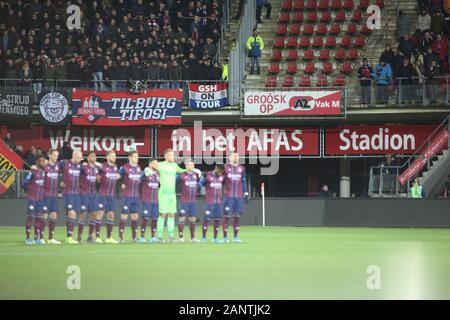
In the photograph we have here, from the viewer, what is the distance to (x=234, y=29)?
47.1 meters

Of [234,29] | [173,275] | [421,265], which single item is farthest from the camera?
[234,29]

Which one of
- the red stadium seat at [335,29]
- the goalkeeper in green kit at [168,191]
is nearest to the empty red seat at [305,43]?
the red stadium seat at [335,29]

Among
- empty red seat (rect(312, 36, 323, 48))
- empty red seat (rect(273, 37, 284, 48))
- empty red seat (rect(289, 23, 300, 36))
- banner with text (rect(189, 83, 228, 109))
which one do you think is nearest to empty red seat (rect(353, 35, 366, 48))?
empty red seat (rect(312, 36, 323, 48))

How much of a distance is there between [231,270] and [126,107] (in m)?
25.1

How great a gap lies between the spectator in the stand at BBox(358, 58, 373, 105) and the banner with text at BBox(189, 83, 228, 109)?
576cm

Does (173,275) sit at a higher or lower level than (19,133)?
lower

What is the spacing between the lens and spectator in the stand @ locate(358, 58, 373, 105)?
133 ft

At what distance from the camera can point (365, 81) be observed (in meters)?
40.7

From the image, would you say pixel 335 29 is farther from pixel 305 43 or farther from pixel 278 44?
pixel 278 44

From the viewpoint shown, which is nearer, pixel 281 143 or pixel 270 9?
pixel 281 143

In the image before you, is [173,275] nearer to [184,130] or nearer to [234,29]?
[184,130]

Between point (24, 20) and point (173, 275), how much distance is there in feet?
99.3

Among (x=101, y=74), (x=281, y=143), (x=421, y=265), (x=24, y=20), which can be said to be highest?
(x=24, y=20)
